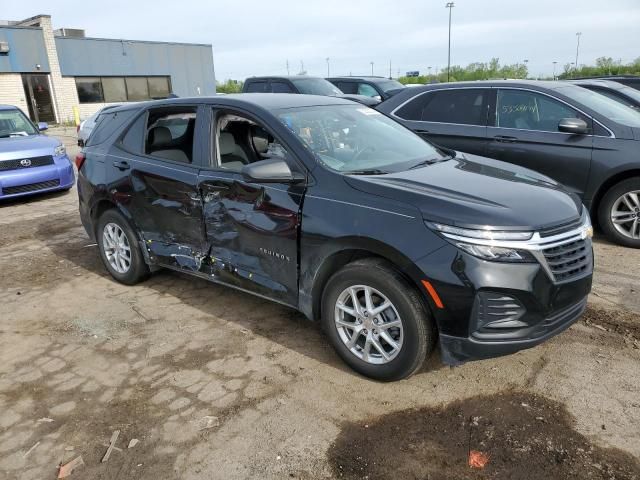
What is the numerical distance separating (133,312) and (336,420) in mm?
2330

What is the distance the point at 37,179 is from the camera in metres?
9.04

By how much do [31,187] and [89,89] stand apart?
22773 mm

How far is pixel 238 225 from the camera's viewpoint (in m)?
3.85

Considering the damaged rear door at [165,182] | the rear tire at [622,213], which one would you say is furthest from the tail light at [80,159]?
the rear tire at [622,213]

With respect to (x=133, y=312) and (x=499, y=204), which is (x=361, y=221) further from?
(x=133, y=312)

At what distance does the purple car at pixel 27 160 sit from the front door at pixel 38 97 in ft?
61.4

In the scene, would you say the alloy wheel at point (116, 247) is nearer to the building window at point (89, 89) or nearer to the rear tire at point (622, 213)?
the rear tire at point (622, 213)

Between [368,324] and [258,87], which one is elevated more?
[258,87]

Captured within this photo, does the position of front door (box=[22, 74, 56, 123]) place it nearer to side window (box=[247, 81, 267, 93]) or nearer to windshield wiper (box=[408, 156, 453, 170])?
side window (box=[247, 81, 267, 93])

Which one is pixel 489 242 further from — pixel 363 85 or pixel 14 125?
pixel 363 85

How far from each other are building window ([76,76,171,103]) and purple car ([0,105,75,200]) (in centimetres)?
2011

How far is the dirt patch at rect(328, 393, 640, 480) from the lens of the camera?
2549mm

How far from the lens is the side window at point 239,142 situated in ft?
13.4

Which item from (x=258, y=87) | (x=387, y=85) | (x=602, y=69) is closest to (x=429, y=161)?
(x=258, y=87)
